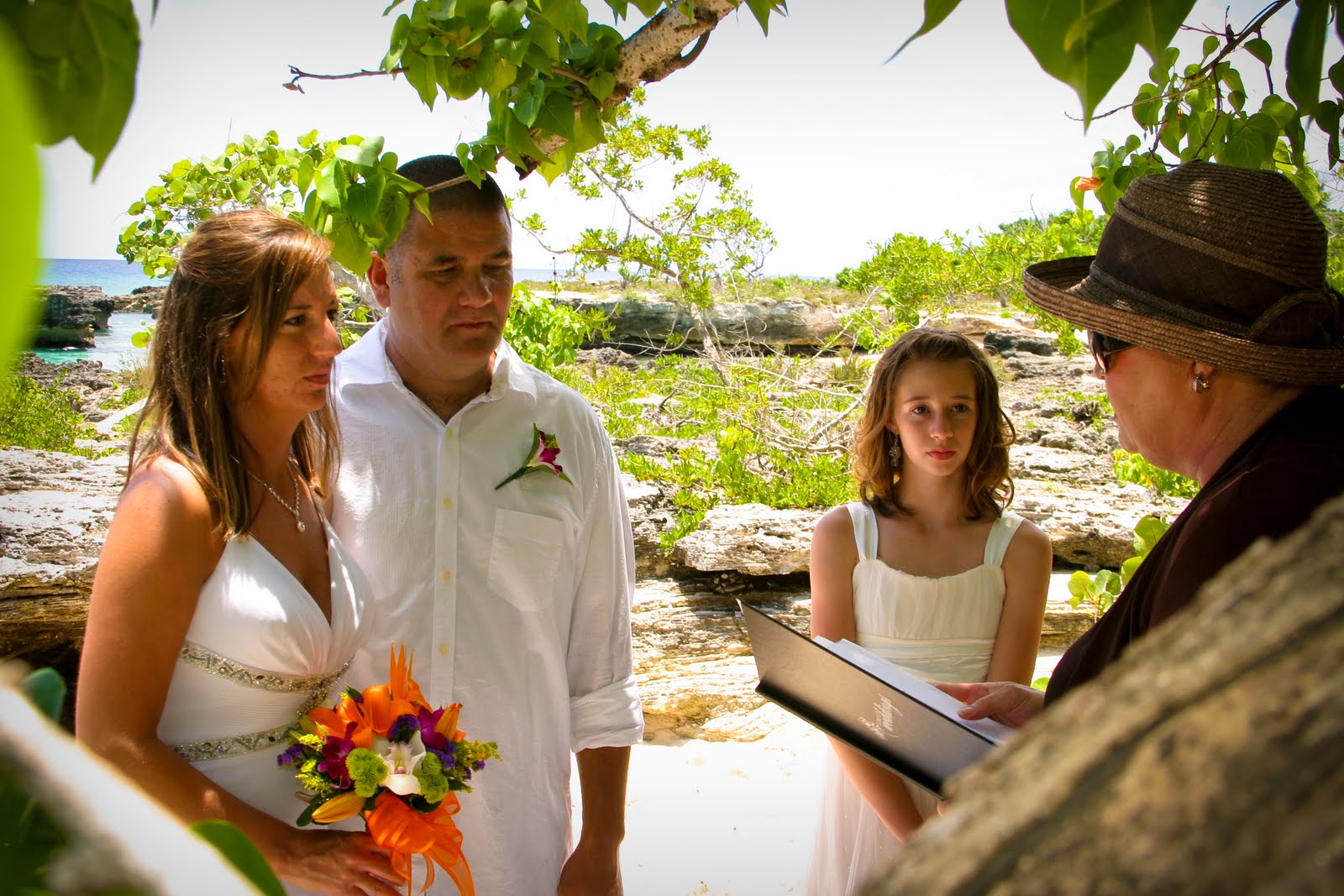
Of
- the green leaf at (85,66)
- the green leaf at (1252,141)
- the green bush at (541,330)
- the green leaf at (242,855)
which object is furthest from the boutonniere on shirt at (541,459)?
the green bush at (541,330)

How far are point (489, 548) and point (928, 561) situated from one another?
1378 mm

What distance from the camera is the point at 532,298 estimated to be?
23.3 ft

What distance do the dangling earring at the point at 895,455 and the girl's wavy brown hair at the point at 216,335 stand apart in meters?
1.92

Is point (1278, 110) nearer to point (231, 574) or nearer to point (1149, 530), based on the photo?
point (1149, 530)

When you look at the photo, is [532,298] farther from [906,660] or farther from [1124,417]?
[1124,417]

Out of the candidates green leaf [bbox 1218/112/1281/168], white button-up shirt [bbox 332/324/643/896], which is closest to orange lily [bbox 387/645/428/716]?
white button-up shirt [bbox 332/324/643/896]

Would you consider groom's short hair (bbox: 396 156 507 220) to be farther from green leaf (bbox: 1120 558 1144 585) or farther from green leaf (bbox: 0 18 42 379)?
green leaf (bbox: 0 18 42 379)

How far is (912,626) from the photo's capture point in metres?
2.98

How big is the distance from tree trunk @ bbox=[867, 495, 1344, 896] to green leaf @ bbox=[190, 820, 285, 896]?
0.20 m

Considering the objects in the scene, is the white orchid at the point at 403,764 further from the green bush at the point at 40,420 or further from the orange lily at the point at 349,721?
the green bush at the point at 40,420

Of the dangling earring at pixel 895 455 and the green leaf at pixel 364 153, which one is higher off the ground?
the green leaf at pixel 364 153

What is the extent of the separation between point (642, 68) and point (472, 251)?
65 cm

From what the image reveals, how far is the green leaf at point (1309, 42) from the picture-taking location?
2.54 ft

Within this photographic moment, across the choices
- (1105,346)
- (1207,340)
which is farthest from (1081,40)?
(1105,346)
